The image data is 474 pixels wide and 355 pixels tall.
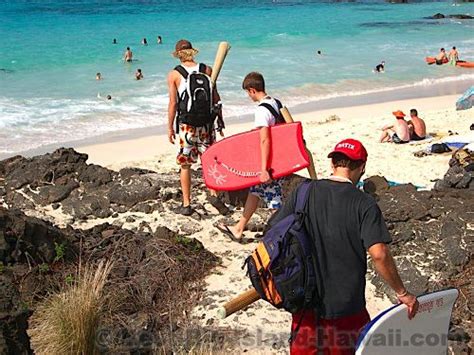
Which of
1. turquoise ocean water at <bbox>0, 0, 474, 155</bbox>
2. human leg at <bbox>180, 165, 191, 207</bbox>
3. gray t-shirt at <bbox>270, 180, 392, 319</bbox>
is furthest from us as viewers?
turquoise ocean water at <bbox>0, 0, 474, 155</bbox>

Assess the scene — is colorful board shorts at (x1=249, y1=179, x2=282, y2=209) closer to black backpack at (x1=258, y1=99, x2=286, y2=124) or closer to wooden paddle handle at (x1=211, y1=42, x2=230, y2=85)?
black backpack at (x1=258, y1=99, x2=286, y2=124)

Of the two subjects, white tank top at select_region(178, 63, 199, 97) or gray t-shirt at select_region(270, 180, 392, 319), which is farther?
white tank top at select_region(178, 63, 199, 97)

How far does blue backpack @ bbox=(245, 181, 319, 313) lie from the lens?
325 cm

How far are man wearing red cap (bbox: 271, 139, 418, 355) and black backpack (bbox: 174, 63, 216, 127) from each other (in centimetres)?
332

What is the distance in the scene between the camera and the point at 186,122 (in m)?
6.70

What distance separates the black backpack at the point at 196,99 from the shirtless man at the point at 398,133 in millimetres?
5086

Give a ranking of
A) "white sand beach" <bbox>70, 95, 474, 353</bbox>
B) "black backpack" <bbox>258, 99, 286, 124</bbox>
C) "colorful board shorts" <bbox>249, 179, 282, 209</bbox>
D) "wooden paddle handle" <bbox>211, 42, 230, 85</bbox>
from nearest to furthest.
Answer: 1. "white sand beach" <bbox>70, 95, 474, 353</bbox>
2. "black backpack" <bbox>258, 99, 286, 124</bbox>
3. "colorful board shorts" <bbox>249, 179, 282, 209</bbox>
4. "wooden paddle handle" <bbox>211, 42, 230, 85</bbox>

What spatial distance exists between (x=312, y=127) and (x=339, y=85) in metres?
7.35

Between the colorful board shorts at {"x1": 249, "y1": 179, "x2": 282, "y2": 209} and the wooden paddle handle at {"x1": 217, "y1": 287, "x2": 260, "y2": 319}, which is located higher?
the wooden paddle handle at {"x1": 217, "y1": 287, "x2": 260, "y2": 319}

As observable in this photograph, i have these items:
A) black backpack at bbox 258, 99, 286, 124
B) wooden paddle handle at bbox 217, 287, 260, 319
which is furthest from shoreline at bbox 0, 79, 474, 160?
wooden paddle handle at bbox 217, 287, 260, 319

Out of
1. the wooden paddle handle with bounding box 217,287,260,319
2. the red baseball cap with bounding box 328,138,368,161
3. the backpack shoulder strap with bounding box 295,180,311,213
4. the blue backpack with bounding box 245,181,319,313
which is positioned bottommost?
the wooden paddle handle with bounding box 217,287,260,319

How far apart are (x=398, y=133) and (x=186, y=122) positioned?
5307mm

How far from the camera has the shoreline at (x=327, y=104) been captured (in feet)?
43.8

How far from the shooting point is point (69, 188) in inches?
298
